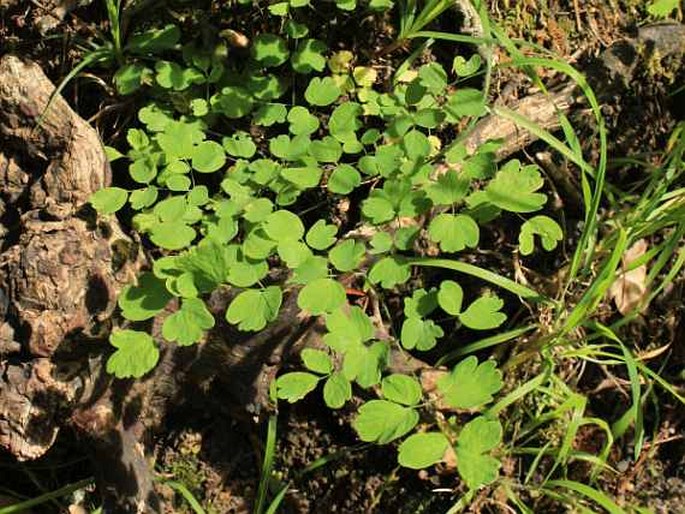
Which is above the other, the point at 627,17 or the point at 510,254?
the point at 627,17

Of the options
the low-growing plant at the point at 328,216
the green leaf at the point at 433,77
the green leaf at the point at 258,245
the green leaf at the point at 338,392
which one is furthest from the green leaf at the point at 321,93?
the green leaf at the point at 338,392

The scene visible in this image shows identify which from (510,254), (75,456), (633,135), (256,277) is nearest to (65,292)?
(256,277)

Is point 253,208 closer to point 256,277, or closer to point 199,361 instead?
point 256,277

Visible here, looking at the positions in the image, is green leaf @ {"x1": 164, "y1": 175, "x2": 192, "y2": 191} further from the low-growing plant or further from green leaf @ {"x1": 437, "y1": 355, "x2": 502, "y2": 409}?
green leaf @ {"x1": 437, "y1": 355, "x2": 502, "y2": 409}

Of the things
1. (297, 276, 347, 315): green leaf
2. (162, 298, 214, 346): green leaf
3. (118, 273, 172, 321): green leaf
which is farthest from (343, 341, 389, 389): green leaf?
(118, 273, 172, 321): green leaf

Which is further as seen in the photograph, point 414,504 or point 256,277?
point 414,504

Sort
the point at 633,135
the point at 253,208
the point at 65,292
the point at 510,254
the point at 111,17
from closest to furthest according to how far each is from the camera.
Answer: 1. the point at 65,292
2. the point at 253,208
3. the point at 111,17
4. the point at 510,254
5. the point at 633,135

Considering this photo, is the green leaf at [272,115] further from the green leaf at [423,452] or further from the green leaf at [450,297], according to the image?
the green leaf at [423,452]
